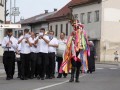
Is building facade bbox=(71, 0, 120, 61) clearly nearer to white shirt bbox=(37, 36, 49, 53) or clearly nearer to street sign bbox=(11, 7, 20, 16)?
street sign bbox=(11, 7, 20, 16)

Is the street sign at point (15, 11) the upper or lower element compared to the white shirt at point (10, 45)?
upper

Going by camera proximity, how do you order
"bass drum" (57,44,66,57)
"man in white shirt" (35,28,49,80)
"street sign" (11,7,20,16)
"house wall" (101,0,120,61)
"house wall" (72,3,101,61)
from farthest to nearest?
"house wall" (72,3,101,61) < "house wall" (101,0,120,61) < "street sign" (11,7,20,16) < "bass drum" (57,44,66,57) < "man in white shirt" (35,28,49,80)

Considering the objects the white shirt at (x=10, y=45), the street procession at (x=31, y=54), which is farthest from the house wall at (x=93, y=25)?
the white shirt at (x=10, y=45)

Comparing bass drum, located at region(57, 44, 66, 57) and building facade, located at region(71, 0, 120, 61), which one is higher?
building facade, located at region(71, 0, 120, 61)

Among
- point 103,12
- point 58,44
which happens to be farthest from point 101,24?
point 58,44

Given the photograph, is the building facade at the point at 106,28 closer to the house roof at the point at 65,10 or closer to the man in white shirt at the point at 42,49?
the house roof at the point at 65,10

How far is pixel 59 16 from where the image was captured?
273 ft

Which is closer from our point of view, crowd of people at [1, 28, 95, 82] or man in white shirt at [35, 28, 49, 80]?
crowd of people at [1, 28, 95, 82]

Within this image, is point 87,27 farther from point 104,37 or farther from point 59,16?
point 59,16

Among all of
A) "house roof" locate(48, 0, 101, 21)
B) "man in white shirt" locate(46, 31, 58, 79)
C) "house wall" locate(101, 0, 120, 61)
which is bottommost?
"man in white shirt" locate(46, 31, 58, 79)

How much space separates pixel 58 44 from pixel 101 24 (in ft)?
148

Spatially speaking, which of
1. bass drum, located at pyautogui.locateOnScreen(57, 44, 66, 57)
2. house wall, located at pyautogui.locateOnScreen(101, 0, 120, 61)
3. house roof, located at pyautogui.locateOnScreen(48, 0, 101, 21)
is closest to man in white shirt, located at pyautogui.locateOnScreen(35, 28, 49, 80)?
bass drum, located at pyautogui.locateOnScreen(57, 44, 66, 57)

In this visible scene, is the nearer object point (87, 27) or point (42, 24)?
point (87, 27)

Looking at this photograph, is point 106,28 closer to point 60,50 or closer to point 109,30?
point 109,30
